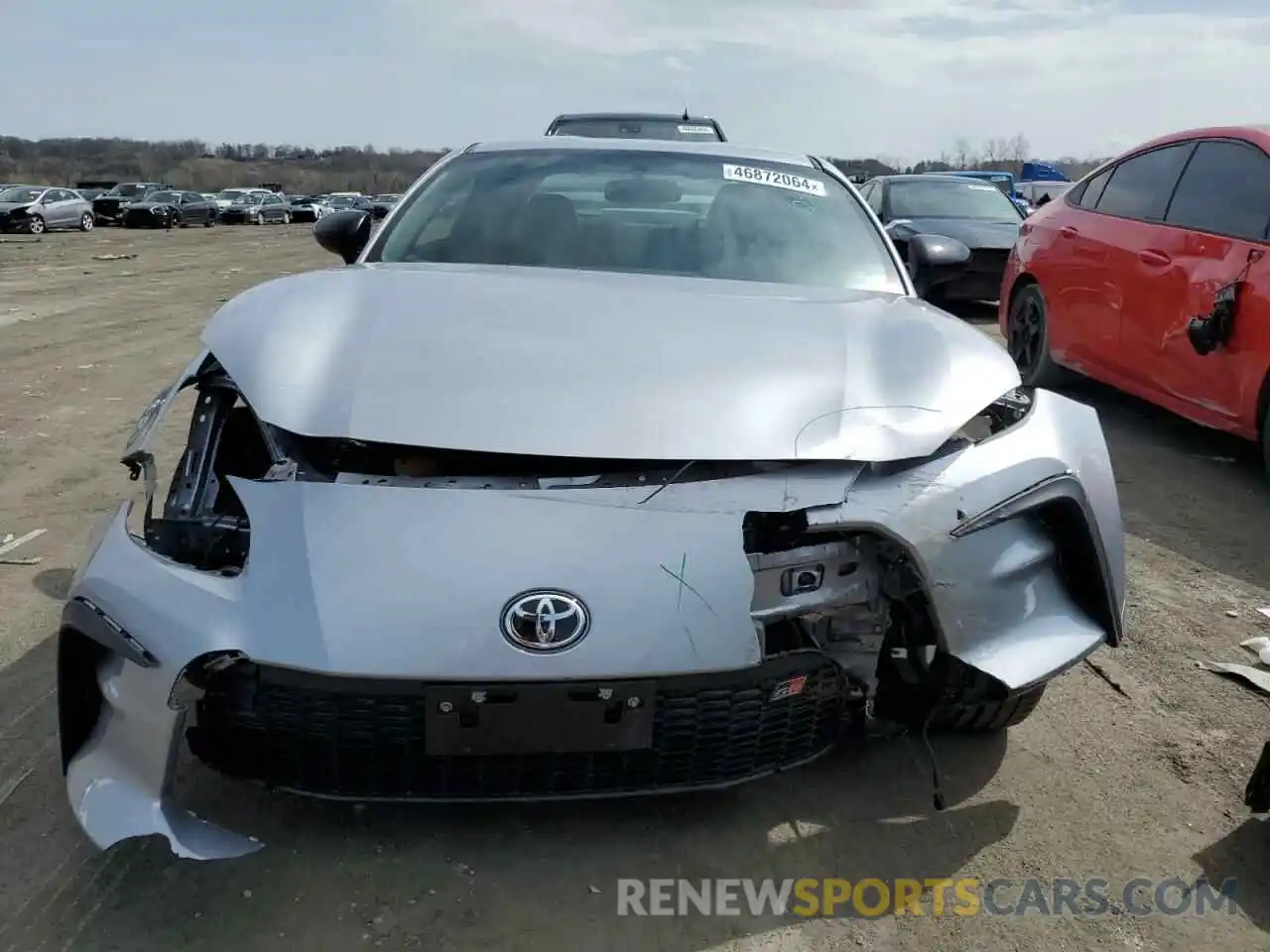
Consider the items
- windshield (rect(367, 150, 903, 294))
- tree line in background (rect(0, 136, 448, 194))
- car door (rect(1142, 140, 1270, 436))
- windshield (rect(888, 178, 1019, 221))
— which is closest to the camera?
windshield (rect(367, 150, 903, 294))

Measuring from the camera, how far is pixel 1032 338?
6.85 m

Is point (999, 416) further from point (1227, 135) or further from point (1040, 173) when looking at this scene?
point (1040, 173)

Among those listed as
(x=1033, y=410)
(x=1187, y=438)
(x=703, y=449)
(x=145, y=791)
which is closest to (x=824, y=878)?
(x=703, y=449)

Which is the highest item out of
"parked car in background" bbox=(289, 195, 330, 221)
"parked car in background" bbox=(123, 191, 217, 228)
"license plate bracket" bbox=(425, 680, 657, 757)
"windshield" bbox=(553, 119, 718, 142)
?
"windshield" bbox=(553, 119, 718, 142)

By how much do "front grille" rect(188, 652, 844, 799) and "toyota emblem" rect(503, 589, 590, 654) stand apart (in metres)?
0.10

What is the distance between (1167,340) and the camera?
5254 millimetres

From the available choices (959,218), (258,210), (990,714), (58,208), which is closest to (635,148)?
(990,714)

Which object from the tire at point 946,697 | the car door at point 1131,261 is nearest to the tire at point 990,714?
the tire at point 946,697

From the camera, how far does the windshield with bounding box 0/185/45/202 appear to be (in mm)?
28500

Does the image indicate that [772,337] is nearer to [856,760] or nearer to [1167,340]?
[856,760]

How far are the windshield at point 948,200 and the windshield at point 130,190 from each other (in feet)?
123

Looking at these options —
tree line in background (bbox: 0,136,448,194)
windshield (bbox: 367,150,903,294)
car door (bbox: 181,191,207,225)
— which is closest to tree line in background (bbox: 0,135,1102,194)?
tree line in background (bbox: 0,136,448,194)

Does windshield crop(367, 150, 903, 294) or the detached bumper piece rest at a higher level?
windshield crop(367, 150, 903, 294)

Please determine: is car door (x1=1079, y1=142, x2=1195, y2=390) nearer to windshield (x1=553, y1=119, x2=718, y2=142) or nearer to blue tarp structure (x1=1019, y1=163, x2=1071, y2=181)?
windshield (x1=553, y1=119, x2=718, y2=142)
